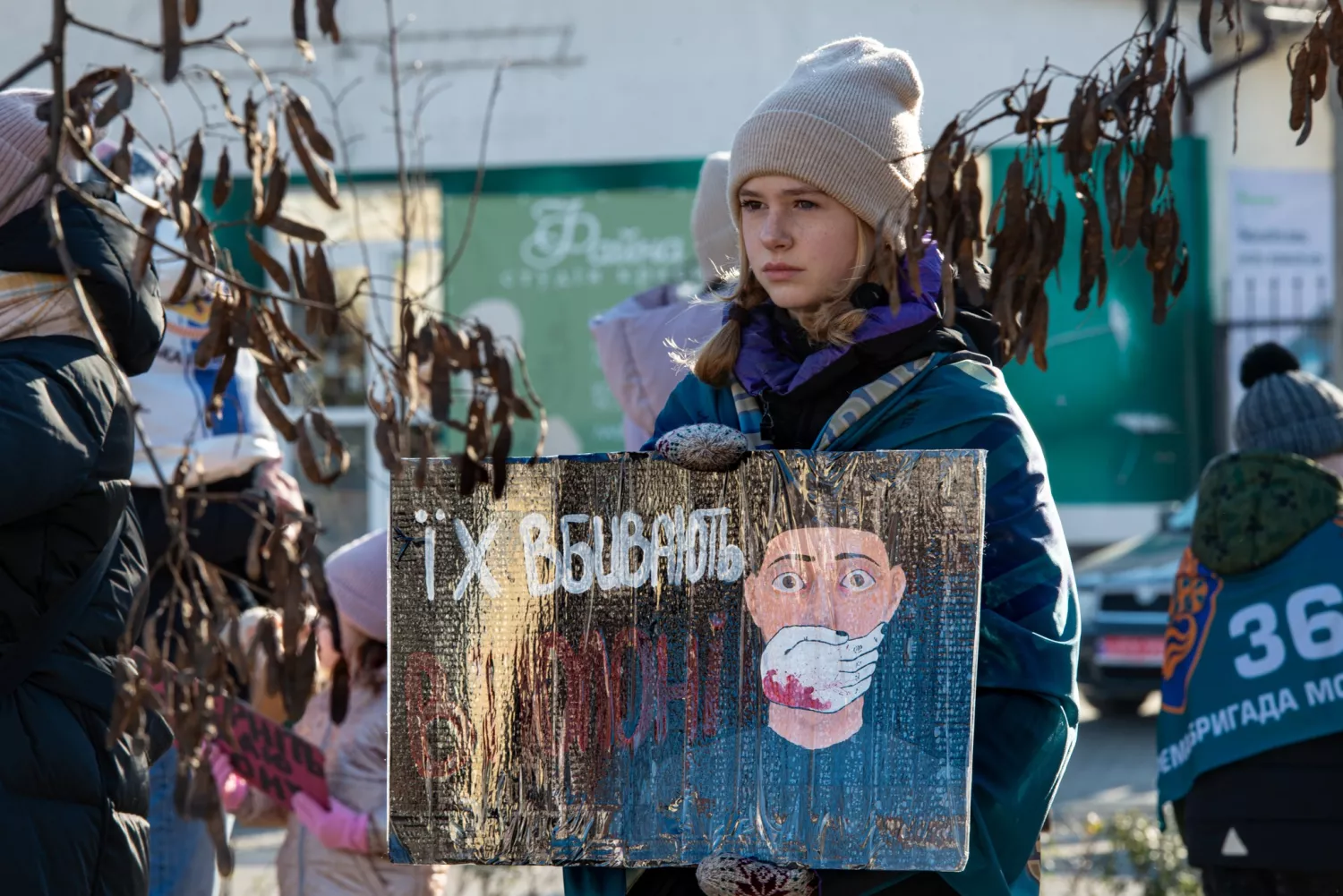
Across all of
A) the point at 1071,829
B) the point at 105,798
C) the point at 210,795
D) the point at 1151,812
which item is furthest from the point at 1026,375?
the point at 210,795

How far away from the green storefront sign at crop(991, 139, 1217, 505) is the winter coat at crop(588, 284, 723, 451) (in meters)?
8.84

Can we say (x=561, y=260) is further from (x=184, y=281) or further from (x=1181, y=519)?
(x=184, y=281)

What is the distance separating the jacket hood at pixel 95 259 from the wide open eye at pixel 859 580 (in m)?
1.17

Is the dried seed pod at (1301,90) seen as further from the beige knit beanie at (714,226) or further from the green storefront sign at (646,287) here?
the green storefront sign at (646,287)

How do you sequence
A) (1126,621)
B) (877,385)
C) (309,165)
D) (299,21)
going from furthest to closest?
(1126,621) → (877,385) → (309,165) → (299,21)

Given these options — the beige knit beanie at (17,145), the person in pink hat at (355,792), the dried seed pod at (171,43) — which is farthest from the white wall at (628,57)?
the dried seed pod at (171,43)

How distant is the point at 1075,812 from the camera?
27.3 ft

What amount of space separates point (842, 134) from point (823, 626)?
72 cm

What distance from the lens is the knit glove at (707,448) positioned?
227 cm

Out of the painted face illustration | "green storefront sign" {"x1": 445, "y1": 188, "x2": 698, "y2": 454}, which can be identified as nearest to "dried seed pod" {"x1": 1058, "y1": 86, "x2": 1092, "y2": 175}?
the painted face illustration

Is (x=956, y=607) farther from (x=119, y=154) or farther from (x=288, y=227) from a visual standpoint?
(x=119, y=154)

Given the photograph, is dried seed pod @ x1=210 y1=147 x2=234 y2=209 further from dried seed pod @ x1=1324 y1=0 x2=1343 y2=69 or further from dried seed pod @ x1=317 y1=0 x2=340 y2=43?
dried seed pod @ x1=1324 y1=0 x2=1343 y2=69

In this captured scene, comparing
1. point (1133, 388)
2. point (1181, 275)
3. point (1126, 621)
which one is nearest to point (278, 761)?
point (1181, 275)

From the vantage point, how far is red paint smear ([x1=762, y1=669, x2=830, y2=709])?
7.25ft
